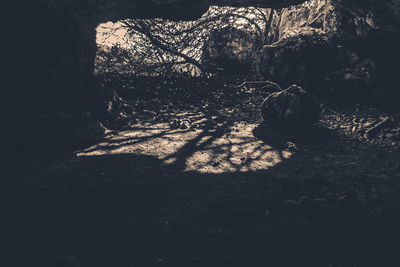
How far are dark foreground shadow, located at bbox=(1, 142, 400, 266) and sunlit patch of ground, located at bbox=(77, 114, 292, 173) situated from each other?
13.0 inches

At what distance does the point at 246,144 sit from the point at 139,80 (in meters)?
3.77

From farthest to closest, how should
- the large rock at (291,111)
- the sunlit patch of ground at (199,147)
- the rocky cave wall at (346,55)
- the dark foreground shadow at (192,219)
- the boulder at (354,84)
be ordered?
1. the boulder at (354,84)
2. the rocky cave wall at (346,55)
3. the large rock at (291,111)
4. the sunlit patch of ground at (199,147)
5. the dark foreground shadow at (192,219)

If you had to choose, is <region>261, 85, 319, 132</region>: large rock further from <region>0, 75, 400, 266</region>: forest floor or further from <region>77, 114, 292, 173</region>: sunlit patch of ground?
<region>77, 114, 292, 173</region>: sunlit patch of ground

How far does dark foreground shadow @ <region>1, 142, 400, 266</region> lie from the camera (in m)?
2.96

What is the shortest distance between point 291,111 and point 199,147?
1748mm

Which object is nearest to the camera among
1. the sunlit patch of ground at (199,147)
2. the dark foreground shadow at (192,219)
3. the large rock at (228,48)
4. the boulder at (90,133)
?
the dark foreground shadow at (192,219)

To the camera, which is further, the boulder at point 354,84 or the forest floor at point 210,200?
the boulder at point 354,84

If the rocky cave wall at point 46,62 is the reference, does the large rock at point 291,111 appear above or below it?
below

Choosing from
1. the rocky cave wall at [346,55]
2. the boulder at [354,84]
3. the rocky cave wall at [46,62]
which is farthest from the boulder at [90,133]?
the boulder at [354,84]

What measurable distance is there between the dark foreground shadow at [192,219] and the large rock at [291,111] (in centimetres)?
164

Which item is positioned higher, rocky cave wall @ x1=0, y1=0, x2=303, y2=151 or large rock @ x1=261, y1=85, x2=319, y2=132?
rocky cave wall @ x1=0, y1=0, x2=303, y2=151

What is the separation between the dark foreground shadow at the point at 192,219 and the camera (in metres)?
2.96

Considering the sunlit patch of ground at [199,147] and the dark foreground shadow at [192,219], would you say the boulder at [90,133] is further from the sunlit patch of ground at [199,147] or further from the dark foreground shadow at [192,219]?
the dark foreground shadow at [192,219]

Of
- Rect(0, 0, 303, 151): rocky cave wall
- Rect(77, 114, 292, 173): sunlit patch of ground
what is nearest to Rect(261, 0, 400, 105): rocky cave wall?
Rect(77, 114, 292, 173): sunlit patch of ground
